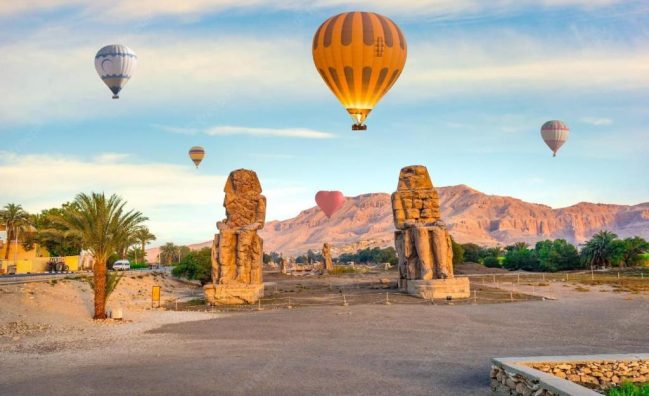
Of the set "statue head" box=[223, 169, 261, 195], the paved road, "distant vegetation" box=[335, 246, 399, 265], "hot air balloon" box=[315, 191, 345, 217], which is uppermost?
"hot air balloon" box=[315, 191, 345, 217]

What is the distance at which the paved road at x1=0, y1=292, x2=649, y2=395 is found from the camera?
30.1 ft

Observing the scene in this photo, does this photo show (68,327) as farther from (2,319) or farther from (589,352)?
(589,352)

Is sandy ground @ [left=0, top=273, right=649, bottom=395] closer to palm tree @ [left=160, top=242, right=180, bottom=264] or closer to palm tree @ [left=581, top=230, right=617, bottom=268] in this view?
palm tree @ [left=581, top=230, right=617, bottom=268]

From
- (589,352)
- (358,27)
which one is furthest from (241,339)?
(358,27)

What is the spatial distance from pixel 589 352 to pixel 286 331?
7349 mm

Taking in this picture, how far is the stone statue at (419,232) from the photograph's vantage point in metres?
22.8

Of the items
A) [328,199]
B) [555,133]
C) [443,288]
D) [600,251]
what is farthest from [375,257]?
[443,288]

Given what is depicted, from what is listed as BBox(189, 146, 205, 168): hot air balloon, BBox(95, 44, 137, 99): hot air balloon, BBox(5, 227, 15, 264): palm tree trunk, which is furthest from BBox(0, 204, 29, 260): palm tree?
BBox(95, 44, 137, 99): hot air balloon

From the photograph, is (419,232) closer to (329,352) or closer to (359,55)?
(359,55)

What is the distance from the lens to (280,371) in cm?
1015

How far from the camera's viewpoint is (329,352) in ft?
39.0

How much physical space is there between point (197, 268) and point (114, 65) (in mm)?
14083

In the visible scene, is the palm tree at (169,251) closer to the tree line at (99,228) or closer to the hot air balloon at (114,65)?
the hot air balloon at (114,65)

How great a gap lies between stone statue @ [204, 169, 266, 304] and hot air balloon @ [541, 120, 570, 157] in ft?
94.5
